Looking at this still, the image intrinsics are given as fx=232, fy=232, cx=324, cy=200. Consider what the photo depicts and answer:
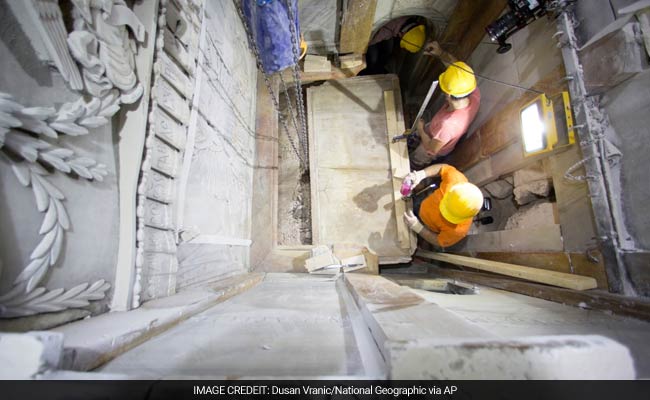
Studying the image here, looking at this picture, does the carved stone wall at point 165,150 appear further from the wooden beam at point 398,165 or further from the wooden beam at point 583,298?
the wooden beam at point 398,165

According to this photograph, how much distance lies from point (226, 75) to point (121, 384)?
2821mm

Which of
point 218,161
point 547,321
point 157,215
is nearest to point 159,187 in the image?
point 157,215

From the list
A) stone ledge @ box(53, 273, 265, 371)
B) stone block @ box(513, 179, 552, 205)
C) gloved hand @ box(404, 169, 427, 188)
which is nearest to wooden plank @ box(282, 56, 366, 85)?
gloved hand @ box(404, 169, 427, 188)

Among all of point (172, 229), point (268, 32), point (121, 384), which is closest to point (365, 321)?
point (121, 384)

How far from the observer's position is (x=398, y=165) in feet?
13.2

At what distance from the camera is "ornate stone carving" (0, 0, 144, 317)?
817 millimetres

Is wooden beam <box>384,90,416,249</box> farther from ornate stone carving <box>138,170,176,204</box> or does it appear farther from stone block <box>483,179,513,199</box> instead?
ornate stone carving <box>138,170,176,204</box>

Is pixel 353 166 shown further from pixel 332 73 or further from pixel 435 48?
pixel 435 48

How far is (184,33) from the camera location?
5.91ft

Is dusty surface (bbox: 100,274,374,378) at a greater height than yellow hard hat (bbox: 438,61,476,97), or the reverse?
yellow hard hat (bbox: 438,61,476,97)

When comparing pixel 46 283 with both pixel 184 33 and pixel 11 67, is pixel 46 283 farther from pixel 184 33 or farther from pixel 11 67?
pixel 184 33

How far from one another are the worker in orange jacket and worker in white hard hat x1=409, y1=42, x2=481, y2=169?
448mm

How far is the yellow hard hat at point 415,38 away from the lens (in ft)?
14.5

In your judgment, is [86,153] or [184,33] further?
[184,33]
